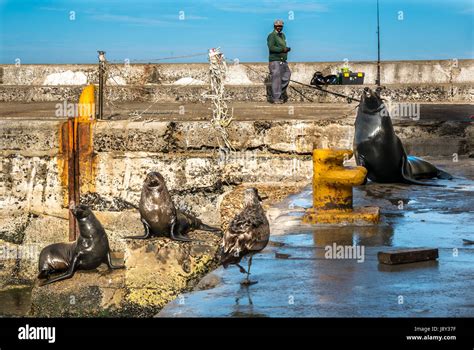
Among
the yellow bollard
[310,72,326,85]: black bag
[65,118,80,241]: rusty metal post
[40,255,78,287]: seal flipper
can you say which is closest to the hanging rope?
[65,118,80,241]: rusty metal post

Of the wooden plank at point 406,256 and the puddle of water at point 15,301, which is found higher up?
the wooden plank at point 406,256

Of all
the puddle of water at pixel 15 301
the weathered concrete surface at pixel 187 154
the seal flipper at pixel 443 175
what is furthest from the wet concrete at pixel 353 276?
the weathered concrete surface at pixel 187 154

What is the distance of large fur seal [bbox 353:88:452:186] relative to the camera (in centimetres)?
1085

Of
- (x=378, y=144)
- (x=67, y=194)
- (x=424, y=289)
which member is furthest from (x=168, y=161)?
(x=424, y=289)

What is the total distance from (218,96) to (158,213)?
4.33m

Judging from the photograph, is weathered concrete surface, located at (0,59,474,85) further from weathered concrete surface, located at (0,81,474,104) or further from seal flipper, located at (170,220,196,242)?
seal flipper, located at (170,220,196,242)

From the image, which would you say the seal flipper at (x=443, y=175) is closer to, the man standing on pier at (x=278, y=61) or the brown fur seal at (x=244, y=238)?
the brown fur seal at (x=244, y=238)

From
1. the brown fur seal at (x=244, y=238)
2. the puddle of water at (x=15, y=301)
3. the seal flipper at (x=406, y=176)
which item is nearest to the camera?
the brown fur seal at (x=244, y=238)

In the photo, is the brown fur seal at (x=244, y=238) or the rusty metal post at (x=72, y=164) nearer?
the brown fur seal at (x=244, y=238)

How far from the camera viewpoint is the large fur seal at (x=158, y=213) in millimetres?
11242

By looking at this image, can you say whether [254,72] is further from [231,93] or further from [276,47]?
[276,47]

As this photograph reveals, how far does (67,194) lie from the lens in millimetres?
14906

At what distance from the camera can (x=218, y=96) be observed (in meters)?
15.3

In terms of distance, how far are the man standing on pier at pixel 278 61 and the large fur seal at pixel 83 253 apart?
8126 mm
